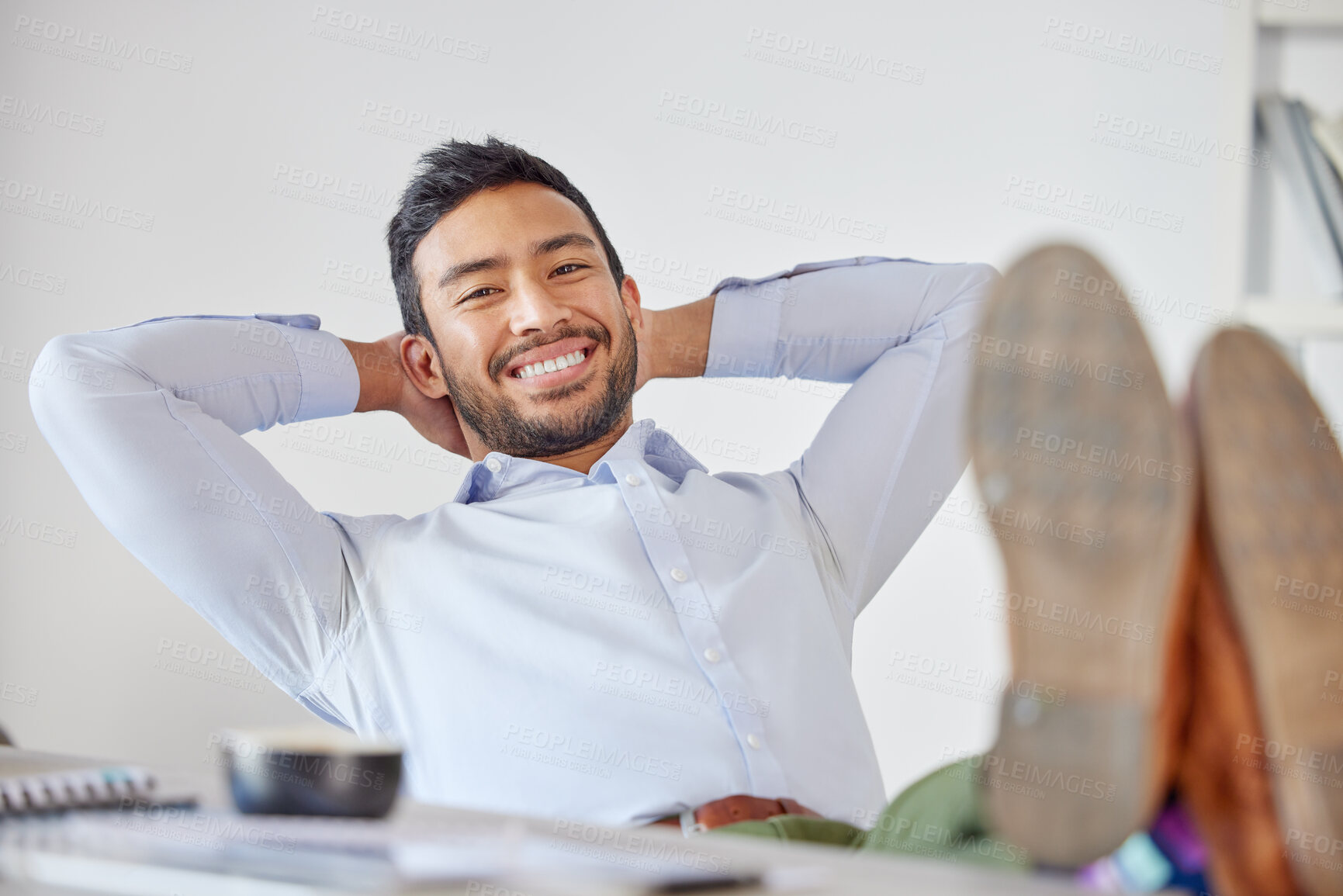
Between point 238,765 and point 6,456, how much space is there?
1.91 m

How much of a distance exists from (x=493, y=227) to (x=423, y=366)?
0.68 feet

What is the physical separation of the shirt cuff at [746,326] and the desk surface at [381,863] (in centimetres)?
101

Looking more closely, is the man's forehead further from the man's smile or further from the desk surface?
the desk surface

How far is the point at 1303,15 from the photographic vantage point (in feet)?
5.03

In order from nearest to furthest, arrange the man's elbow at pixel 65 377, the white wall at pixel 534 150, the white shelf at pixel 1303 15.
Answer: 1. the man's elbow at pixel 65 377
2. the white shelf at pixel 1303 15
3. the white wall at pixel 534 150

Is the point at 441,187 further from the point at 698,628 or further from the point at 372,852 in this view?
the point at 372,852

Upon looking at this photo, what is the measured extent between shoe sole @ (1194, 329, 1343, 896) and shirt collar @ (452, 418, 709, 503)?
32.6 inches

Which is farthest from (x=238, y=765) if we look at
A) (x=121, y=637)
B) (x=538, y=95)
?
(x=538, y=95)

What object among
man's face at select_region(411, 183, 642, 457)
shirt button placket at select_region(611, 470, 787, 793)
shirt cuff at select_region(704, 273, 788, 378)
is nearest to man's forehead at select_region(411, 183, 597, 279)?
man's face at select_region(411, 183, 642, 457)

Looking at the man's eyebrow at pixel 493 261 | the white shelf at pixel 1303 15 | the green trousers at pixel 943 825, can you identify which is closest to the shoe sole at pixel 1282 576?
the green trousers at pixel 943 825

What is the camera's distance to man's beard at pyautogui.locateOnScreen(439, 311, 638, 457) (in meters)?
1.36

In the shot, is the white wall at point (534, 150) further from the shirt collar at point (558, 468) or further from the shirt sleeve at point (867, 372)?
the shirt collar at point (558, 468)

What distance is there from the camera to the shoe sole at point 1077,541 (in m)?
0.43

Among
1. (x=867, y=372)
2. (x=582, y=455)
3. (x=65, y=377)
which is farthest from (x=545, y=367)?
(x=65, y=377)
